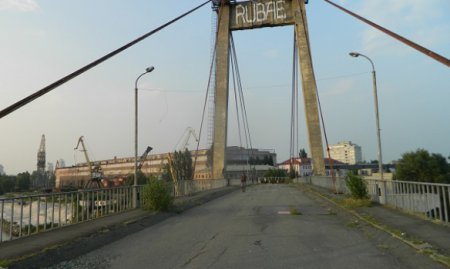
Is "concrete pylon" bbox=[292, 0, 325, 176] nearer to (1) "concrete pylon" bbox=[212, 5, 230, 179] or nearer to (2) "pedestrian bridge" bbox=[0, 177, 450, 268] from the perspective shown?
(1) "concrete pylon" bbox=[212, 5, 230, 179]

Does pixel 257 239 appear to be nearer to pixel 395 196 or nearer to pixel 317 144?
pixel 395 196

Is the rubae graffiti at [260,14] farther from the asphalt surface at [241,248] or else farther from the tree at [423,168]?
the asphalt surface at [241,248]

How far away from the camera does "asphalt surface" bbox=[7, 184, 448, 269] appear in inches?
278

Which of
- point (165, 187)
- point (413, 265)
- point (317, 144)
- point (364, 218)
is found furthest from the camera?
point (317, 144)

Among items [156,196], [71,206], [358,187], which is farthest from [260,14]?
[71,206]

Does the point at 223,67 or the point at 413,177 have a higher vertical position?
the point at 223,67

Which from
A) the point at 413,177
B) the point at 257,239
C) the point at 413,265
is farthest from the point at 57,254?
the point at 413,177

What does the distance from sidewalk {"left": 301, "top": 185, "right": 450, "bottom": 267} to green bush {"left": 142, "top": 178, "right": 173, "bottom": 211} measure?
728 centimetres

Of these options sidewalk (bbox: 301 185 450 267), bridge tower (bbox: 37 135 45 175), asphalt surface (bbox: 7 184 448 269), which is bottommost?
asphalt surface (bbox: 7 184 448 269)

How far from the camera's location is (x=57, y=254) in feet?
26.8

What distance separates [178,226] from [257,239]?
3.74 m

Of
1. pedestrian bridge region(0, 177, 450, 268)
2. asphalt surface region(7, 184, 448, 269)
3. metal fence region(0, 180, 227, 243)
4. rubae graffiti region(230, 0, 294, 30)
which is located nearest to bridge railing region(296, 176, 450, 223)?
pedestrian bridge region(0, 177, 450, 268)

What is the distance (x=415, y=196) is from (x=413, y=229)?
3.68 metres

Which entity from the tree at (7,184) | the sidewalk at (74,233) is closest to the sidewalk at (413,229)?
the sidewalk at (74,233)
